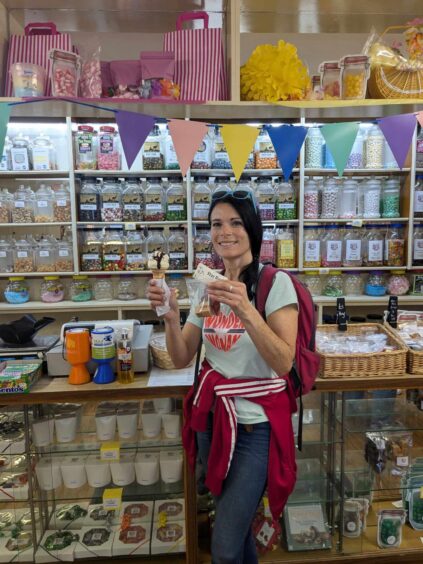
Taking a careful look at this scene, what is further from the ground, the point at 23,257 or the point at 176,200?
the point at 176,200

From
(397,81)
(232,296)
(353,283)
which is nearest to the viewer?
(232,296)

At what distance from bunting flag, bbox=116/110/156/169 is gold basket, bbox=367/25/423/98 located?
40.4 inches

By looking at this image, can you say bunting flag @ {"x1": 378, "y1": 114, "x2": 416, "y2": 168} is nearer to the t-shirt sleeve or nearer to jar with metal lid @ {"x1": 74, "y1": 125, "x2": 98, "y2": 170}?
the t-shirt sleeve

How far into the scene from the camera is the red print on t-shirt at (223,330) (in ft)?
4.58

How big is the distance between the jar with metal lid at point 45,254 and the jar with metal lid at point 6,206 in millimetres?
310

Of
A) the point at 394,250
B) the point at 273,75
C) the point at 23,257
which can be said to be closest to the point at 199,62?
the point at 273,75

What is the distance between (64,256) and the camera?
3811mm

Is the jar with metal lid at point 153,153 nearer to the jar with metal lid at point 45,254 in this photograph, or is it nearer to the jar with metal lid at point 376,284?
the jar with metal lid at point 45,254

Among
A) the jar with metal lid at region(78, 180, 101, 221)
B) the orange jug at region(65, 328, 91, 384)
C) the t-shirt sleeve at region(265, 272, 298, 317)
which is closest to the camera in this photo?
the t-shirt sleeve at region(265, 272, 298, 317)

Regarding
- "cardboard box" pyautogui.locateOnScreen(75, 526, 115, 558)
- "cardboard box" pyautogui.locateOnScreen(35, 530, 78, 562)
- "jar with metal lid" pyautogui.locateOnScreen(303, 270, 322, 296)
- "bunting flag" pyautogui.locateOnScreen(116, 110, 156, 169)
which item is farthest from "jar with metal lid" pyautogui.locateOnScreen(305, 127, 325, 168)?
"cardboard box" pyautogui.locateOnScreen(35, 530, 78, 562)

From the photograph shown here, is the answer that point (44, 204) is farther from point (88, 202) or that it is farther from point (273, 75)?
point (273, 75)

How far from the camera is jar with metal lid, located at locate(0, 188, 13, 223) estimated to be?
3.68 meters

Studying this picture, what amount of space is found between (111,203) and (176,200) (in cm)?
51

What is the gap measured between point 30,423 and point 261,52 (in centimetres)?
181
